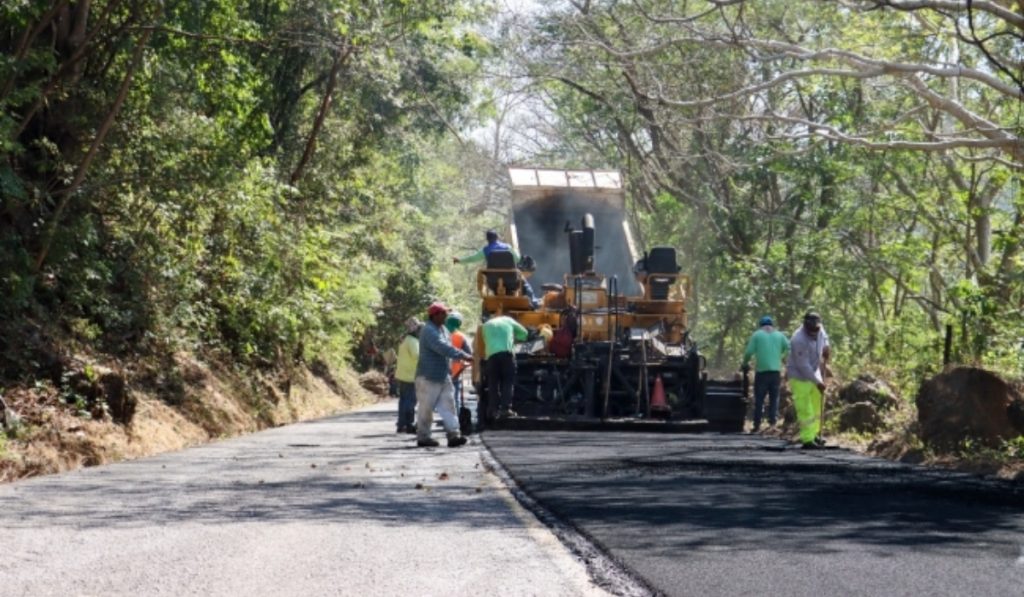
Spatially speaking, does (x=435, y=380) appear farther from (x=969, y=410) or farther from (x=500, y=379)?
(x=969, y=410)

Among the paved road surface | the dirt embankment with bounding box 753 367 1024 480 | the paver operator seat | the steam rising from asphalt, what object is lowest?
the paved road surface

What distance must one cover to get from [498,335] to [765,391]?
4.70 m

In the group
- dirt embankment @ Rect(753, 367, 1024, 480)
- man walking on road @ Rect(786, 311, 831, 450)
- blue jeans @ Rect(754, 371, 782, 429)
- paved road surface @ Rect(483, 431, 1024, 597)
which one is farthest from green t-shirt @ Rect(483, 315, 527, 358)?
dirt embankment @ Rect(753, 367, 1024, 480)

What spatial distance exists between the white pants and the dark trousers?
2449 mm

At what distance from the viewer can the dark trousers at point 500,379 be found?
20.8 m

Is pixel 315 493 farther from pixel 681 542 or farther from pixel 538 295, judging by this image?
pixel 538 295

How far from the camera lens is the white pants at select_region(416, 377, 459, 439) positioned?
18.2 metres

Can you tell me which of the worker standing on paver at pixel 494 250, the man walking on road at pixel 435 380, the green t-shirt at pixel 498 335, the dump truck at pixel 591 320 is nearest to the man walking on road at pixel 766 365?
the dump truck at pixel 591 320

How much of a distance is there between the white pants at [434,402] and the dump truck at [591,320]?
265 cm

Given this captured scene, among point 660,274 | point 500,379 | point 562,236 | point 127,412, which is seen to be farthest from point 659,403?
point 127,412

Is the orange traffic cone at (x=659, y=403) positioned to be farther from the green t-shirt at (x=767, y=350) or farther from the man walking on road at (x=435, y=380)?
the man walking on road at (x=435, y=380)

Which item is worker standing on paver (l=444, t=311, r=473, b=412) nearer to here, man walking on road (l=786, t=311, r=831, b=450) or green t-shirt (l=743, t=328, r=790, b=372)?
green t-shirt (l=743, t=328, r=790, b=372)

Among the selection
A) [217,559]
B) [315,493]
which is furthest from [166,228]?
[217,559]

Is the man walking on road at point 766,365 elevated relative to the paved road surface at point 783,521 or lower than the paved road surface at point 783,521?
elevated
